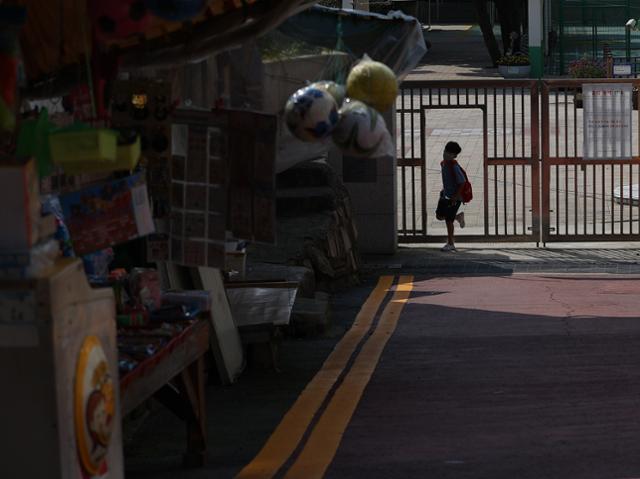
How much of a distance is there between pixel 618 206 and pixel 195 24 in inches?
474

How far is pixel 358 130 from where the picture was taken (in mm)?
6242

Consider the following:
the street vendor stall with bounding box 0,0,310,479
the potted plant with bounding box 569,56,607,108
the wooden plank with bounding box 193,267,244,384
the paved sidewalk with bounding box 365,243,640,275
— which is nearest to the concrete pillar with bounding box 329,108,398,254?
the paved sidewalk with bounding box 365,243,640,275

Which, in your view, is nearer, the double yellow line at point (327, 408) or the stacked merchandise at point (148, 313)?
the stacked merchandise at point (148, 313)

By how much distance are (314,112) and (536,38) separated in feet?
98.5

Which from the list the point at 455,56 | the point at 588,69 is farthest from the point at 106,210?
the point at 455,56

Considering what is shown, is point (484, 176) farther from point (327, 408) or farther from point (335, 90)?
point (335, 90)

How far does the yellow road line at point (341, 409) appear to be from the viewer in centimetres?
704

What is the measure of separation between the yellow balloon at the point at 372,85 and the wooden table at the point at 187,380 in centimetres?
152

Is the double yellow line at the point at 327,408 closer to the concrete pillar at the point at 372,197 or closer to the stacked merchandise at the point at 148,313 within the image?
the stacked merchandise at the point at 148,313

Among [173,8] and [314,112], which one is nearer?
[173,8]

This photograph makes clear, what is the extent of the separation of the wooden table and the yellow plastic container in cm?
149

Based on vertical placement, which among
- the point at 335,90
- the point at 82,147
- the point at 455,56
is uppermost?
the point at 455,56

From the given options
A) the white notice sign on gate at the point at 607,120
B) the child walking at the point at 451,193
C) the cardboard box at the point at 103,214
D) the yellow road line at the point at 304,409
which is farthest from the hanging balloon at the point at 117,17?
the white notice sign on gate at the point at 607,120

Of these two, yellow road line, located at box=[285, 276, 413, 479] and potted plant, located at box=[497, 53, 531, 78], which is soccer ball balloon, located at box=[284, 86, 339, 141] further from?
potted plant, located at box=[497, 53, 531, 78]
